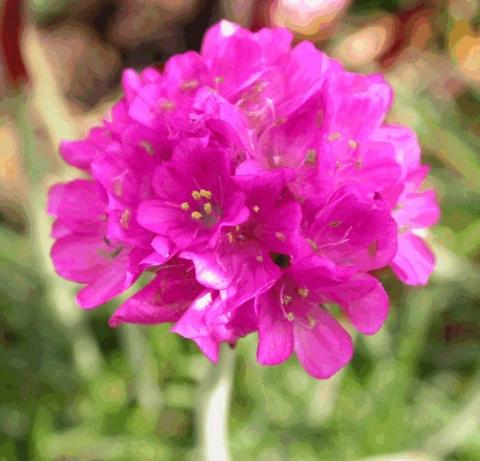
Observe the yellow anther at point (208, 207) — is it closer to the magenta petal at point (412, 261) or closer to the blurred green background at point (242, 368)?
the magenta petal at point (412, 261)

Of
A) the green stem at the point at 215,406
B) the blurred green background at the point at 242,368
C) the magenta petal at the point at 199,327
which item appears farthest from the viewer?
the blurred green background at the point at 242,368

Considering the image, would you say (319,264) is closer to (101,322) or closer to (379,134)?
(379,134)

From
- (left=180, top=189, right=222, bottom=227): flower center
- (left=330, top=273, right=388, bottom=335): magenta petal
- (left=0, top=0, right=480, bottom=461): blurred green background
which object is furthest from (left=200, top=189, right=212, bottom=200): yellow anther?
(left=0, top=0, right=480, bottom=461): blurred green background

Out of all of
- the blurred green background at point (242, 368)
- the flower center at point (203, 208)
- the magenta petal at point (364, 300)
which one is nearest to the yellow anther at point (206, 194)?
the flower center at point (203, 208)

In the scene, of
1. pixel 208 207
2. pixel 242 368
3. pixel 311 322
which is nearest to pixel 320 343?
pixel 311 322

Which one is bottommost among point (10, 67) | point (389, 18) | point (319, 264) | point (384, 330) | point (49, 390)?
point (49, 390)

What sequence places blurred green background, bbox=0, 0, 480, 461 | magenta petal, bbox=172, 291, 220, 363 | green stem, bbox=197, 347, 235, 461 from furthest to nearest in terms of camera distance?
blurred green background, bbox=0, 0, 480, 461, green stem, bbox=197, 347, 235, 461, magenta petal, bbox=172, 291, 220, 363

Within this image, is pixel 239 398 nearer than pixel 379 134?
No

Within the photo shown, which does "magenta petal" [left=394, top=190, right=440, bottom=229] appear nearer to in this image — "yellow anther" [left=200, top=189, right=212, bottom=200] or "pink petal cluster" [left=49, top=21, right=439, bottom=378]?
"pink petal cluster" [left=49, top=21, right=439, bottom=378]

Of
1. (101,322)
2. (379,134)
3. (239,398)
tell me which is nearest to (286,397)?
(239,398)
